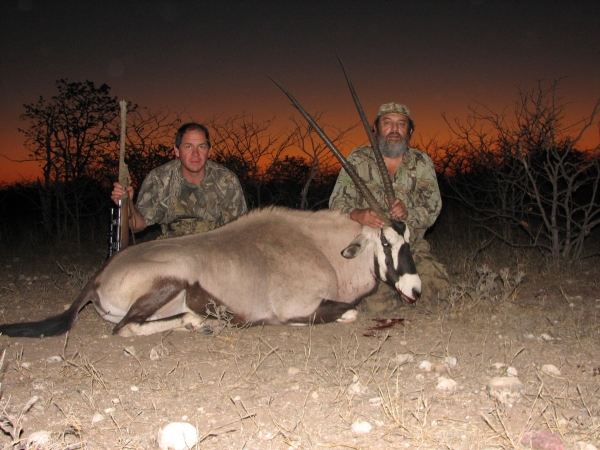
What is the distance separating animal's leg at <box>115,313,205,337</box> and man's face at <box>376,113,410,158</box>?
2.42 m

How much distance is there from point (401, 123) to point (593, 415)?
3.38 meters

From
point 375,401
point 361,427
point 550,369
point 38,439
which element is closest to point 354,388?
point 375,401

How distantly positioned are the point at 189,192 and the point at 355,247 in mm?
1951

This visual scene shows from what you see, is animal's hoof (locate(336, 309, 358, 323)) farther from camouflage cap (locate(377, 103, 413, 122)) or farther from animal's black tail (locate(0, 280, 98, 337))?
camouflage cap (locate(377, 103, 413, 122))

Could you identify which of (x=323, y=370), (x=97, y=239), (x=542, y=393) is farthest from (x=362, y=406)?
(x=97, y=239)

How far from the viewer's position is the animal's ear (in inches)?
162

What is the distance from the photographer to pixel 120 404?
2.39 metres

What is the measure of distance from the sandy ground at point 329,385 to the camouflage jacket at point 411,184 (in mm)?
1206

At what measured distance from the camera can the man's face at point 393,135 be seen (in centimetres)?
505

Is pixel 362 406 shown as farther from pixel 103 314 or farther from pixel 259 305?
pixel 103 314

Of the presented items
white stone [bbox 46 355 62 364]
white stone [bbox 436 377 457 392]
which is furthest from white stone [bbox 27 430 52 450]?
white stone [bbox 436 377 457 392]

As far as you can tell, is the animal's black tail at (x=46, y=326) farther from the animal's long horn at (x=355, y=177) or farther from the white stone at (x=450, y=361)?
the white stone at (x=450, y=361)

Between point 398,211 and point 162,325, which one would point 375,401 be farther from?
point 398,211

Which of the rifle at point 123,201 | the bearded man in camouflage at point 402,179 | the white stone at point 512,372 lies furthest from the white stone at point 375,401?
the rifle at point 123,201
